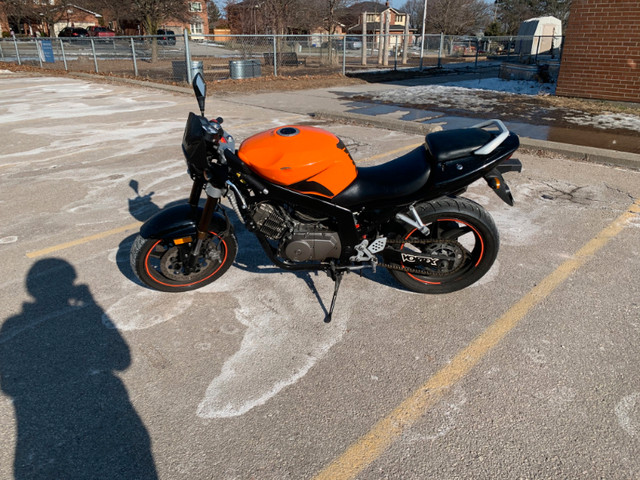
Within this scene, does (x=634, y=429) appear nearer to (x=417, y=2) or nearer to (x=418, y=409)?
(x=418, y=409)

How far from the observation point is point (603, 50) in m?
11.4

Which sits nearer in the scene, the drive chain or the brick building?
the drive chain

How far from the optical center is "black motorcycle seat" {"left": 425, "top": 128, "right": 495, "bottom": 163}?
115 inches

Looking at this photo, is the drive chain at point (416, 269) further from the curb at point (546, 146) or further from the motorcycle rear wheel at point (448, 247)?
the curb at point (546, 146)

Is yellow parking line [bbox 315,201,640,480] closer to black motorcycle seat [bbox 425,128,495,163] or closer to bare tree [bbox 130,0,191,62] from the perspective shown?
black motorcycle seat [bbox 425,128,495,163]

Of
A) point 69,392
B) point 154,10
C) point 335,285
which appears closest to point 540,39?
point 154,10

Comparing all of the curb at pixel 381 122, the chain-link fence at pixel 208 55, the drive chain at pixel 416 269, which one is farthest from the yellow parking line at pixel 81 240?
the chain-link fence at pixel 208 55

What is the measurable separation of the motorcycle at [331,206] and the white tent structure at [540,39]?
79.2 feet

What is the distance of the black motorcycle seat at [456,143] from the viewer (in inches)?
115

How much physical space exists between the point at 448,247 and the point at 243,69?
54.6ft

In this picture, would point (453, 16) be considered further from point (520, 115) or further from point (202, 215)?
point (202, 215)

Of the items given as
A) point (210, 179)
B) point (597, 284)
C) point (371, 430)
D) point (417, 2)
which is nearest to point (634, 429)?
point (371, 430)

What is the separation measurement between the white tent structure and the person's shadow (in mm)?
25789

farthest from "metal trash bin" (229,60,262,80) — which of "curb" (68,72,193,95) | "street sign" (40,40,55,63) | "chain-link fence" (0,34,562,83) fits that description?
"street sign" (40,40,55,63)
